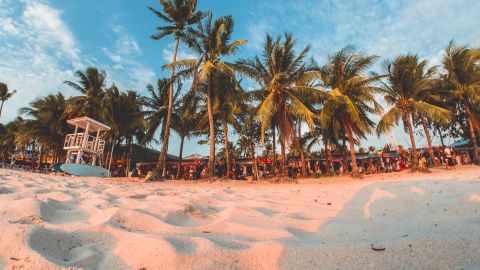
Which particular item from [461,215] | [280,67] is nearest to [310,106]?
[280,67]

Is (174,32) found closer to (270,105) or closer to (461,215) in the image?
(270,105)

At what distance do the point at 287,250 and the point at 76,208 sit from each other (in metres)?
2.12

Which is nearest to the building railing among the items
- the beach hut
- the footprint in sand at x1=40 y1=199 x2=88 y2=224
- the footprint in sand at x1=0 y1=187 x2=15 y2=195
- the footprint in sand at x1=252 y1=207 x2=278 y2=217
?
the beach hut

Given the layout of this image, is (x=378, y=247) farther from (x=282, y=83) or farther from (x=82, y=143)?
(x=82, y=143)

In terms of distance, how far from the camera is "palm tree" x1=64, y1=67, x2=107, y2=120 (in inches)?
752

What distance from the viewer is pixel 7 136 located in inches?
1128

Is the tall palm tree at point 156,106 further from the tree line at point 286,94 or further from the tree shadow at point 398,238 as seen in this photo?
the tree shadow at point 398,238

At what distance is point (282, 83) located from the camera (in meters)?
12.8

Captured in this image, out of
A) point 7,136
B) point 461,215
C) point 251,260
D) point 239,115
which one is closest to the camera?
point 251,260

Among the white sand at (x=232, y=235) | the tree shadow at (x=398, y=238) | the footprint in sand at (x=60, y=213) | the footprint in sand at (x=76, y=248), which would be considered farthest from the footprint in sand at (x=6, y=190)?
the tree shadow at (x=398, y=238)

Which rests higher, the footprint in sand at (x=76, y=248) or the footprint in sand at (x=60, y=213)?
the footprint in sand at (x=60, y=213)

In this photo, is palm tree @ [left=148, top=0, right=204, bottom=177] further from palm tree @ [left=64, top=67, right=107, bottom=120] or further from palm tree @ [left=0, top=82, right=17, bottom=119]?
palm tree @ [left=0, top=82, right=17, bottom=119]

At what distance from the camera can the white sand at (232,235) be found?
1559 millimetres

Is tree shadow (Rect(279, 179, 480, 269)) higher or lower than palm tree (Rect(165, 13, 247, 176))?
lower
